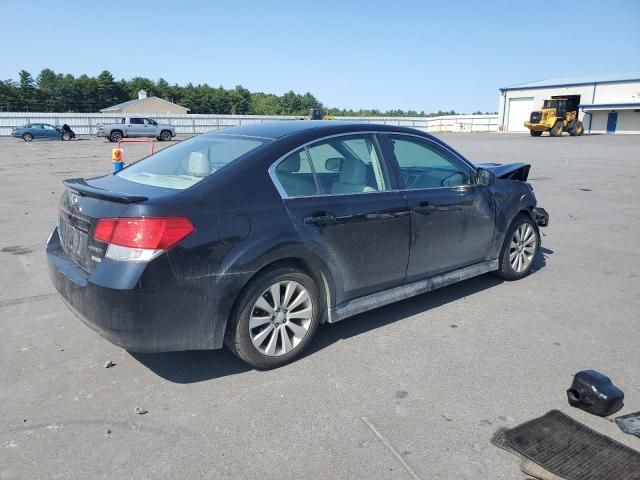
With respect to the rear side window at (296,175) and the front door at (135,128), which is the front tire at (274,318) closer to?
the rear side window at (296,175)

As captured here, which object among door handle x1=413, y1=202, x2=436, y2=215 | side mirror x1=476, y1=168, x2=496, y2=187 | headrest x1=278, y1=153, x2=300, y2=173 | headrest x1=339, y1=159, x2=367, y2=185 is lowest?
door handle x1=413, y1=202, x2=436, y2=215

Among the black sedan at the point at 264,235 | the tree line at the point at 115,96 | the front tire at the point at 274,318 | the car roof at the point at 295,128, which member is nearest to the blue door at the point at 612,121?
the tree line at the point at 115,96

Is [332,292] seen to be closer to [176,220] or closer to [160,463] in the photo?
[176,220]

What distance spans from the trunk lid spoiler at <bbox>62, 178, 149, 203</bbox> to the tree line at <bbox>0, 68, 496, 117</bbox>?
231 feet

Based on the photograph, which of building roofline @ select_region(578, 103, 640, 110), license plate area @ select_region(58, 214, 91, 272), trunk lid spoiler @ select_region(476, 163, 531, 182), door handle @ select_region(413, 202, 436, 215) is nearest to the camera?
license plate area @ select_region(58, 214, 91, 272)

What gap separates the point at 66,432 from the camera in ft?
9.41

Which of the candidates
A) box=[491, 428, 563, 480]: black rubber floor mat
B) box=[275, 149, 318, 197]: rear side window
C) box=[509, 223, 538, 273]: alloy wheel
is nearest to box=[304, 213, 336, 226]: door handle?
box=[275, 149, 318, 197]: rear side window

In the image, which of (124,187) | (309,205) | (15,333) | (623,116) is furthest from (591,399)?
(623,116)

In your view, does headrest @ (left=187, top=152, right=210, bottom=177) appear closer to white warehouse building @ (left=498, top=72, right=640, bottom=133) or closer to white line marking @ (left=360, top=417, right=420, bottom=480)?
white line marking @ (left=360, top=417, right=420, bottom=480)

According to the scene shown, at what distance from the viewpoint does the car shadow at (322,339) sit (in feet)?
11.7

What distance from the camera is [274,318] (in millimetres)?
3525

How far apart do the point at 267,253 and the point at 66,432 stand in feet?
5.07

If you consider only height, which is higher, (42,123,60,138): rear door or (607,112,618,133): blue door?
(607,112,618,133): blue door

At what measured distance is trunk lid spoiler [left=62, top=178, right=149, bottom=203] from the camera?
3.10 m
